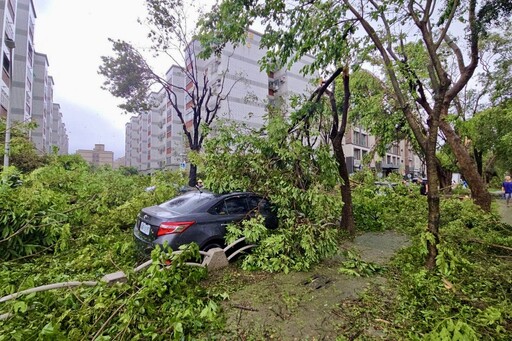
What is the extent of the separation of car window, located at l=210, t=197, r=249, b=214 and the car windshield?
25cm

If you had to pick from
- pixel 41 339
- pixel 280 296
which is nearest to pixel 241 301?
pixel 280 296

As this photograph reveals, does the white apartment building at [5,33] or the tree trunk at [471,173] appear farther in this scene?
the white apartment building at [5,33]

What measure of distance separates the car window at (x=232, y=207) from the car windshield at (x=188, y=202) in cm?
25

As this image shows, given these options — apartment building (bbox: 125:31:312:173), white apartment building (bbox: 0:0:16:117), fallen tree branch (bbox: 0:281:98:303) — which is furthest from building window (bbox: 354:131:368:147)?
fallen tree branch (bbox: 0:281:98:303)

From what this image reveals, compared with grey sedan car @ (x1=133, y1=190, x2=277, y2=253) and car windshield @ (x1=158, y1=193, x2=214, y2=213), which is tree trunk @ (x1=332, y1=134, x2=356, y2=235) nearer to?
grey sedan car @ (x1=133, y1=190, x2=277, y2=253)

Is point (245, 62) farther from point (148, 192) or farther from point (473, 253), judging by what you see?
point (473, 253)

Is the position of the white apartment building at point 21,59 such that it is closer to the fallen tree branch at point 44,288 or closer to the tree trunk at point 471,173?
the fallen tree branch at point 44,288

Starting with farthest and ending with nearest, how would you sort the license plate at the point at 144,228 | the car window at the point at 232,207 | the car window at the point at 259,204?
1. the car window at the point at 259,204
2. the car window at the point at 232,207
3. the license plate at the point at 144,228

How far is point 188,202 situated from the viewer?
488cm

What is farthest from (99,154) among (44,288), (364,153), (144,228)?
(44,288)

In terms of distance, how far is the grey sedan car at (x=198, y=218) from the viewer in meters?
4.23

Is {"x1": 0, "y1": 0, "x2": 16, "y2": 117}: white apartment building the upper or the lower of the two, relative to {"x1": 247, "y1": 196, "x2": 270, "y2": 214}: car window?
upper

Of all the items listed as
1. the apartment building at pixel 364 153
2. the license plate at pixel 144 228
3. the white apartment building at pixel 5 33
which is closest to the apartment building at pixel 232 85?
the white apartment building at pixel 5 33

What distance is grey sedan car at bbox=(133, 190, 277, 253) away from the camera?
423cm
